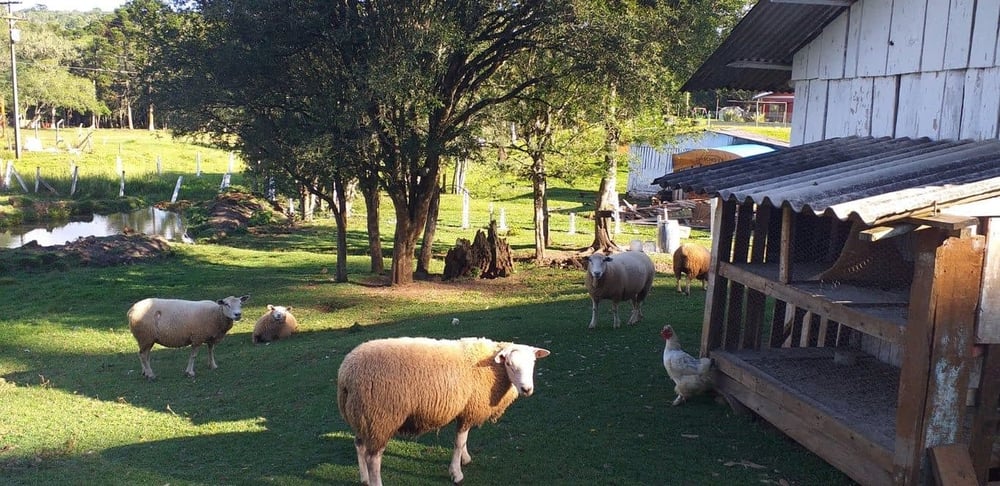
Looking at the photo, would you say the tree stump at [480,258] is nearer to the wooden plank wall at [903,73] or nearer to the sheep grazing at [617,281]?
the sheep grazing at [617,281]

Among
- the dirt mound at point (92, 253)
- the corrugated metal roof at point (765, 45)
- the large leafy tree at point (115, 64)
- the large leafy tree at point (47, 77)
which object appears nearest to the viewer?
the corrugated metal roof at point (765, 45)

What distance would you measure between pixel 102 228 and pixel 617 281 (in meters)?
26.9

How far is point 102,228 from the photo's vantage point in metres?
33.4

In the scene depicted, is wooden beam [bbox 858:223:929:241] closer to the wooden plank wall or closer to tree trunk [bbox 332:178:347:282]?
the wooden plank wall

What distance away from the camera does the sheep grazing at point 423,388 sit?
6973 mm

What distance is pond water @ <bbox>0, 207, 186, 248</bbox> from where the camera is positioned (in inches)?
1199

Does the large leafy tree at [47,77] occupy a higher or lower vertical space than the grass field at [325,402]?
higher

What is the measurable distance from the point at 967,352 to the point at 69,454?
822cm

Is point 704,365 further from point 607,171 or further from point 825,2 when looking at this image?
point 607,171

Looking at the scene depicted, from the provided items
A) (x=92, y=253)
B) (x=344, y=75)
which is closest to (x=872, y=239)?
(x=344, y=75)

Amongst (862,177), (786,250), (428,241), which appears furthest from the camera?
(428,241)

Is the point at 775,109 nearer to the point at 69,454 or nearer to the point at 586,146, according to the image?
the point at 586,146

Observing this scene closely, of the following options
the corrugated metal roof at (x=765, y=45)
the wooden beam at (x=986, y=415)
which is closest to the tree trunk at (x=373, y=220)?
the corrugated metal roof at (x=765, y=45)

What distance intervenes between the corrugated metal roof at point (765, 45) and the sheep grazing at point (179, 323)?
7937 millimetres
